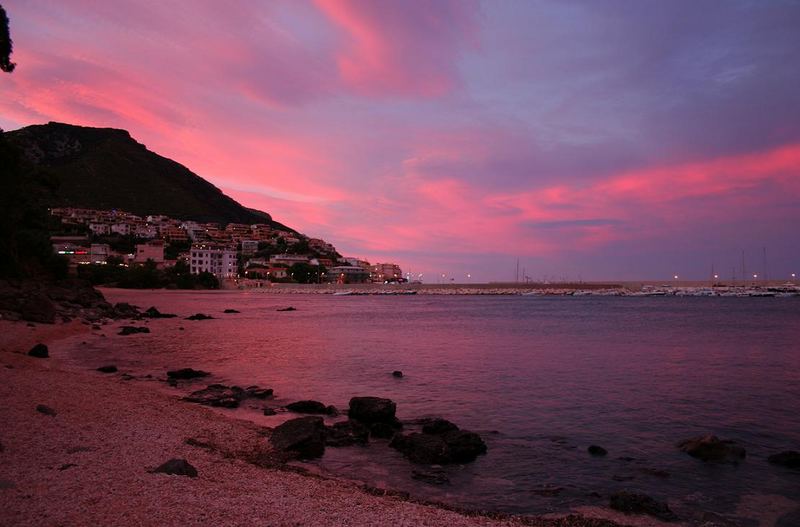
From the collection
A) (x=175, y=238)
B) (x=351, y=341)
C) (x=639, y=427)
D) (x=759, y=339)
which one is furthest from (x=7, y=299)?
(x=175, y=238)

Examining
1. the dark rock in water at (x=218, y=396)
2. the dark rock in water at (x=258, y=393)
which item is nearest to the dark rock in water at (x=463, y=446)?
the dark rock in water at (x=218, y=396)

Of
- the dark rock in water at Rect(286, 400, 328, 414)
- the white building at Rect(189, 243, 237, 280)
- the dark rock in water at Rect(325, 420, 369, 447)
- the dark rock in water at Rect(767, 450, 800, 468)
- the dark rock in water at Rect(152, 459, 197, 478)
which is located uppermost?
the white building at Rect(189, 243, 237, 280)

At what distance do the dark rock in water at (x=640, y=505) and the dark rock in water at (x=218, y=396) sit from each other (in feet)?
31.6

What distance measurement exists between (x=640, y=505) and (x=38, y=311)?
31.1 metres

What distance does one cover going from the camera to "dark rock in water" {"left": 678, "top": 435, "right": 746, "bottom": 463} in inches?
412

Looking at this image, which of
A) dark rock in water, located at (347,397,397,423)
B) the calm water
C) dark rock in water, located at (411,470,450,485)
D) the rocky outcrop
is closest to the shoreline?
dark rock in water, located at (411,470,450,485)

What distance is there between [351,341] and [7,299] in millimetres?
19145

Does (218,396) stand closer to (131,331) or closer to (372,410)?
(372,410)

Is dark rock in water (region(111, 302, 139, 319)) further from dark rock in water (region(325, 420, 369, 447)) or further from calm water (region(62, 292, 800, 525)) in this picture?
dark rock in water (region(325, 420, 369, 447))

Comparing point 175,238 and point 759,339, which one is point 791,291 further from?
point 175,238

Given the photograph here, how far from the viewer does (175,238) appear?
18750 cm

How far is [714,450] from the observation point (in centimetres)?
1052

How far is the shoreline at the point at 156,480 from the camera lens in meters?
5.47

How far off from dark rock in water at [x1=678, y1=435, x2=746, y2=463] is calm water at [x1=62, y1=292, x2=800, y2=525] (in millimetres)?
305
